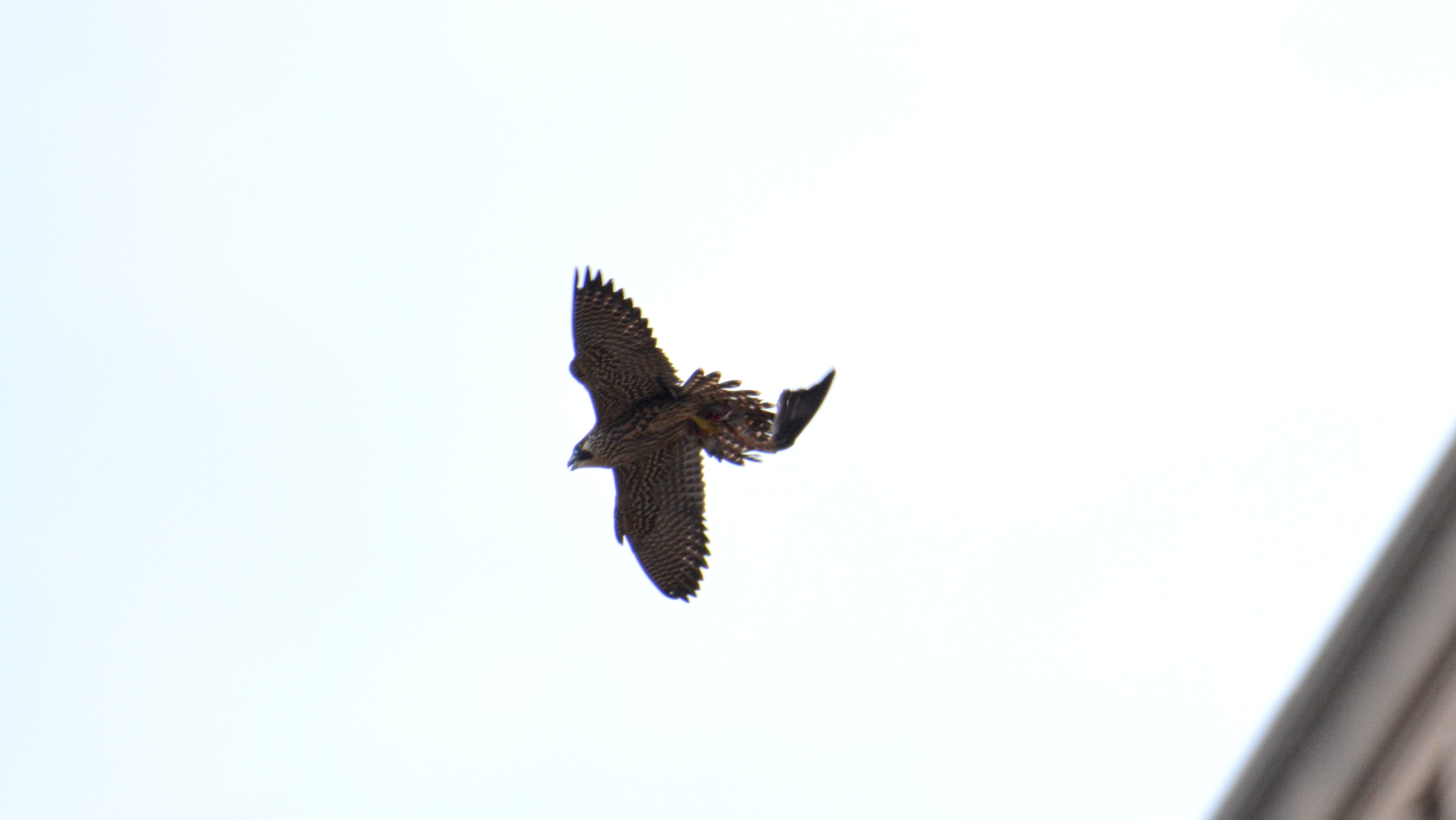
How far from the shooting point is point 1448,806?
514cm

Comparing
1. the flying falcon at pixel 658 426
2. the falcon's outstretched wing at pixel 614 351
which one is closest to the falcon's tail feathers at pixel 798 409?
the flying falcon at pixel 658 426

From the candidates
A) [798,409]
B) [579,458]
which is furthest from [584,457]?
[798,409]

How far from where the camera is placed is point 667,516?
52.1 ft

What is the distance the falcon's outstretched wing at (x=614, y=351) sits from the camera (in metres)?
14.1

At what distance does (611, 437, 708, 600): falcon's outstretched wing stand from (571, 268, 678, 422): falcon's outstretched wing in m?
0.96

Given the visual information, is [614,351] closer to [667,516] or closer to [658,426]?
[658,426]

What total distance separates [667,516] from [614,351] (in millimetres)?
2334

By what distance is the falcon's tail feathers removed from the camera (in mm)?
13516

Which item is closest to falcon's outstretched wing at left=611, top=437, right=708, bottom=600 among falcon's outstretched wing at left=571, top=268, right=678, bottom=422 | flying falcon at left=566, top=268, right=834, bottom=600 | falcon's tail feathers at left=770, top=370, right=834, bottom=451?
flying falcon at left=566, top=268, right=834, bottom=600

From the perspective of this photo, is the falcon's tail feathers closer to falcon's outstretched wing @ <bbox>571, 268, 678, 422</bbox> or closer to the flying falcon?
the flying falcon

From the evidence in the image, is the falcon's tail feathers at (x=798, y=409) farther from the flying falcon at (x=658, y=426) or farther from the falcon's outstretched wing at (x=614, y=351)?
the falcon's outstretched wing at (x=614, y=351)

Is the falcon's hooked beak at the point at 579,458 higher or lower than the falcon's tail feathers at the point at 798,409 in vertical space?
lower

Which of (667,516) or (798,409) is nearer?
(798,409)

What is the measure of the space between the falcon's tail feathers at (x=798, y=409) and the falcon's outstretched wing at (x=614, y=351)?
52.3 inches
